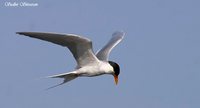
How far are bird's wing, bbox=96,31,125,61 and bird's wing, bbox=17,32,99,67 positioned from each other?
72.2 inches

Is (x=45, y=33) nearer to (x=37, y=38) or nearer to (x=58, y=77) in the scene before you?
(x=37, y=38)

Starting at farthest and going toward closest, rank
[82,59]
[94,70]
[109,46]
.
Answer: [109,46] < [82,59] < [94,70]

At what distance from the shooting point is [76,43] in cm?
1467

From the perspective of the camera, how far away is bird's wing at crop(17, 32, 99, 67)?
13.5 metres

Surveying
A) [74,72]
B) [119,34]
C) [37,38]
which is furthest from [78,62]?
[119,34]

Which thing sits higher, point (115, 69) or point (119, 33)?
point (119, 33)

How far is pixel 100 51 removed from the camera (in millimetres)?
18062

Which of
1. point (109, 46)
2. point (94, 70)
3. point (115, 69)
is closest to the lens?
point (94, 70)

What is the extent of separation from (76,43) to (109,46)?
3.80 meters

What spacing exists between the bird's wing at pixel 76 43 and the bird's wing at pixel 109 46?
72.2 inches

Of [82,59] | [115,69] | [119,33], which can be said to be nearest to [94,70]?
[82,59]

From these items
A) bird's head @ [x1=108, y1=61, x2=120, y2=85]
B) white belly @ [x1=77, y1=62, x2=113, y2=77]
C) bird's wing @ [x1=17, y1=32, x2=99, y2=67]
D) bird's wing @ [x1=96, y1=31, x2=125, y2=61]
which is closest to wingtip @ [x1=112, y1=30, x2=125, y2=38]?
bird's wing @ [x1=96, y1=31, x2=125, y2=61]

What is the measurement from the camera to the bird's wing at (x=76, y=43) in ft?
44.4

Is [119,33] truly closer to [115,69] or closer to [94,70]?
[115,69]
